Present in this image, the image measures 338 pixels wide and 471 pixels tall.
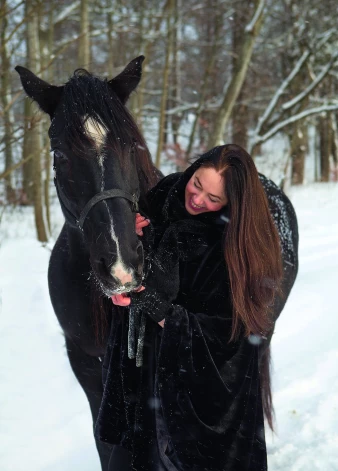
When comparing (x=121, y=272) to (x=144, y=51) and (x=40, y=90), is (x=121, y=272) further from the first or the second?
(x=144, y=51)

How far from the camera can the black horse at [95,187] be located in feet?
5.44

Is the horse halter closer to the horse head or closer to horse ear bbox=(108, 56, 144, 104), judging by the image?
the horse head

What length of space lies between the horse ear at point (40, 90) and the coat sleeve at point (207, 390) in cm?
117

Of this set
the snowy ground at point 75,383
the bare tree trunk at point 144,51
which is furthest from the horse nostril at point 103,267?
the bare tree trunk at point 144,51

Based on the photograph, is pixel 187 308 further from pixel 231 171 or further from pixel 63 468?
pixel 63 468

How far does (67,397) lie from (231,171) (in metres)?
2.92

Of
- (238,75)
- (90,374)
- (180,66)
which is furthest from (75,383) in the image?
(180,66)

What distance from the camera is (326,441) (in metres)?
3.01

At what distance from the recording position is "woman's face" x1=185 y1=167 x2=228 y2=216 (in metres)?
1.92

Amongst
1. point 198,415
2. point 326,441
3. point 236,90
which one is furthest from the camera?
point 236,90

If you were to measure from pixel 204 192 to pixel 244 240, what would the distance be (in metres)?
0.27

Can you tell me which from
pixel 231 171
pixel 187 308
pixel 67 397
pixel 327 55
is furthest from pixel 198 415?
pixel 327 55

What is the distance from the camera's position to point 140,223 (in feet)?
6.23

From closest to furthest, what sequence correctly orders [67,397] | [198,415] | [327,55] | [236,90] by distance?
[198,415] < [67,397] < [236,90] < [327,55]
